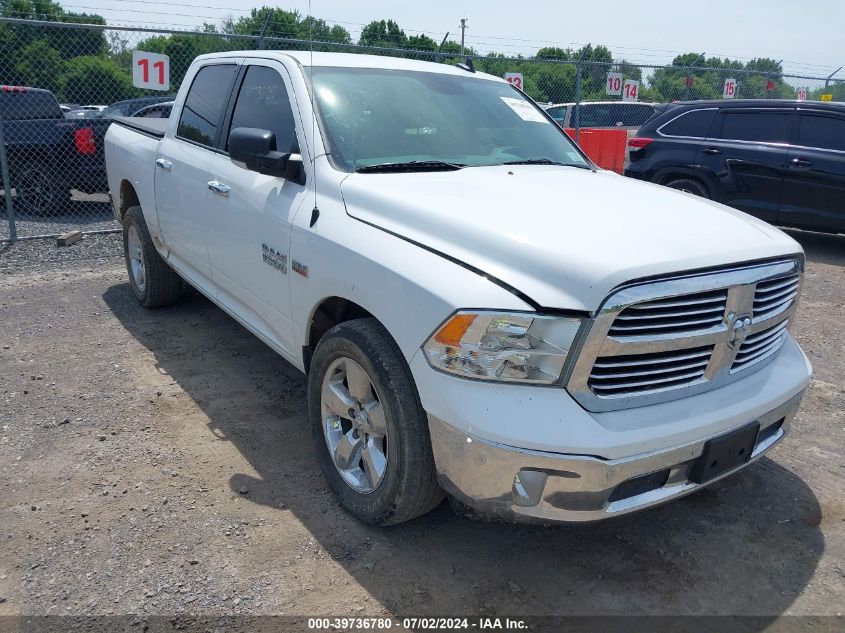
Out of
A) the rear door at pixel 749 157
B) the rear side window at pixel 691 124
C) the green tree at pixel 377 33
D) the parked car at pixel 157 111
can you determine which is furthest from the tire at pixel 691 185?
the parked car at pixel 157 111

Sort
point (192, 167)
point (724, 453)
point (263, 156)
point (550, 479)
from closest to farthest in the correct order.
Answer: point (550, 479), point (724, 453), point (263, 156), point (192, 167)

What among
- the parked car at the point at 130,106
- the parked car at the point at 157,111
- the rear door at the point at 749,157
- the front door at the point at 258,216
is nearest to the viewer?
the front door at the point at 258,216

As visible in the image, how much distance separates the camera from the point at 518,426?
2326 mm

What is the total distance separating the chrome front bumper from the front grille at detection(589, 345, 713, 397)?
233 mm

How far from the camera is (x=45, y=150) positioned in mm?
9656

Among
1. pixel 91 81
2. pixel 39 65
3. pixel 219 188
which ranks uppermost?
pixel 39 65

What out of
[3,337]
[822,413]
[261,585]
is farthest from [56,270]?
[822,413]

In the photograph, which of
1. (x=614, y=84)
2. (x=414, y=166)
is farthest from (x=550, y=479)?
(x=614, y=84)

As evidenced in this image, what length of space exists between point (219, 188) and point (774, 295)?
2.89 metres

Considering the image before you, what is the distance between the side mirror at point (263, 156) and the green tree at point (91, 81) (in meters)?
20.3

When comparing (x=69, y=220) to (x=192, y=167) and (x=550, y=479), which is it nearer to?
(x=192, y=167)

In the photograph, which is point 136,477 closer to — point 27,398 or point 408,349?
point 27,398

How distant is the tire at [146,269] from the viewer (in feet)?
18.4

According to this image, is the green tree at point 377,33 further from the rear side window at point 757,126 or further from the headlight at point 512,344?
the headlight at point 512,344
